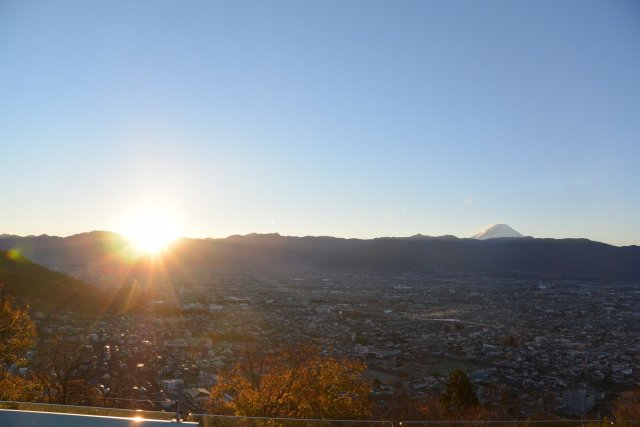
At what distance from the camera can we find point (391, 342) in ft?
89.4

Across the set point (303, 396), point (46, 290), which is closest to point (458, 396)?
point (303, 396)

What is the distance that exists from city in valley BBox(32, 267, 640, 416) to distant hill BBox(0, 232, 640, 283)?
46.1 meters

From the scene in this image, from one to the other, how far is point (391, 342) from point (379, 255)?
245ft

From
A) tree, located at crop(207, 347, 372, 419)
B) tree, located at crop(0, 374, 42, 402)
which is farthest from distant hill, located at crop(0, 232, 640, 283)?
tree, located at crop(207, 347, 372, 419)

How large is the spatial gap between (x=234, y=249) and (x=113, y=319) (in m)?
77.7

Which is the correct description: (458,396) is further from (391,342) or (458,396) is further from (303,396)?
(391,342)

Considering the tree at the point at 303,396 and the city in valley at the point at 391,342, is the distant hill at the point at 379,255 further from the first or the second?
the tree at the point at 303,396

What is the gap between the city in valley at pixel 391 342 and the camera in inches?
675

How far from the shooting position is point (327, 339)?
27422mm

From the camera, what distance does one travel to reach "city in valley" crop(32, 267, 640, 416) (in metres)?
17.2

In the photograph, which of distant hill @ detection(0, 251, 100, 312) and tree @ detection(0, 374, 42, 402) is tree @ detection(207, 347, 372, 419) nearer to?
tree @ detection(0, 374, 42, 402)

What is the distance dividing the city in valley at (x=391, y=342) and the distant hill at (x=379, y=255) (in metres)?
46.1

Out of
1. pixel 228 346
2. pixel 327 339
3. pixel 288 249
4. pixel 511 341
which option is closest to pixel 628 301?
pixel 511 341

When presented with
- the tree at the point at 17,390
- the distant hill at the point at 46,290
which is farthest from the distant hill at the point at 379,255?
the tree at the point at 17,390
